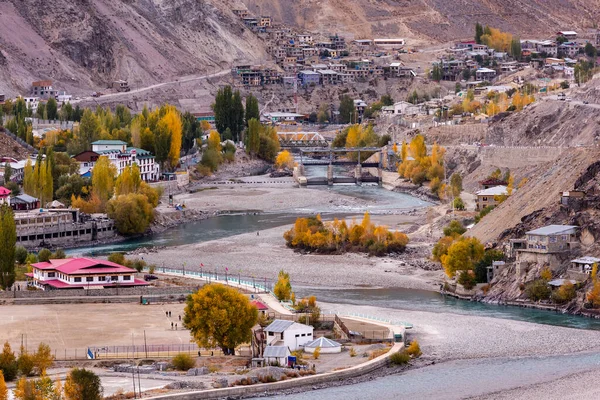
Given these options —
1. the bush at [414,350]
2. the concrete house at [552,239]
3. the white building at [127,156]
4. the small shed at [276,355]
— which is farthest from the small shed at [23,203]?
the small shed at [276,355]

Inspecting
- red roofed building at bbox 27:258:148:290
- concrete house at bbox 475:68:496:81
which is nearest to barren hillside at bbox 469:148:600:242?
red roofed building at bbox 27:258:148:290

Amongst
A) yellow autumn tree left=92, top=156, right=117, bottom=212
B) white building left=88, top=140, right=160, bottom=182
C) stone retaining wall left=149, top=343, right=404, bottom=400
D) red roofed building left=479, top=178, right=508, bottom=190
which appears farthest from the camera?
white building left=88, top=140, right=160, bottom=182

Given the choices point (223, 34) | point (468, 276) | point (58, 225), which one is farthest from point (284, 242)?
point (223, 34)

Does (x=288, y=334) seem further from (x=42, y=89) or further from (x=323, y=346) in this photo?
(x=42, y=89)

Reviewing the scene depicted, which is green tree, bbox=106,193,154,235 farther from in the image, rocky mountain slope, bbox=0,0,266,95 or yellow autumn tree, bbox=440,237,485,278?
rocky mountain slope, bbox=0,0,266,95

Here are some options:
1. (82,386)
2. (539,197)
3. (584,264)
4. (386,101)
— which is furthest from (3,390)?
(386,101)

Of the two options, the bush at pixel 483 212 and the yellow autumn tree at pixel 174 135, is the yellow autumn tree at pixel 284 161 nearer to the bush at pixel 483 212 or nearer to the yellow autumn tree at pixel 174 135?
the yellow autumn tree at pixel 174 135
